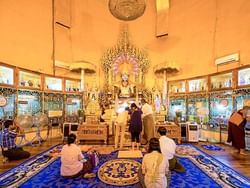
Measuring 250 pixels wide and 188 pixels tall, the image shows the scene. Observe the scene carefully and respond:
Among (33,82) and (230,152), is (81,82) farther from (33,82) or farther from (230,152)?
(230,152)

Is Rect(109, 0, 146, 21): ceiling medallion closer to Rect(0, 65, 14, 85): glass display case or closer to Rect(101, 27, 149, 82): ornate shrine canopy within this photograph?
Rect(101, 27, 149, 82): ornate shrine canopy

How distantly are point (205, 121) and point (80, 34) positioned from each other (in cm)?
647

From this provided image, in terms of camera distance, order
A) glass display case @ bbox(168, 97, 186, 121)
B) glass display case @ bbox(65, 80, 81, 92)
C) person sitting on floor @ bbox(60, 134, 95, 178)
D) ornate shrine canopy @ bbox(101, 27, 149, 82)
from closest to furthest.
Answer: person sitting on floor @ bbox(60, 134, 95, 178)
glass display case @ bbox(168, 97, 186, 121)
glass display case @ bbox(65, 80, 81, 92)
ornate shrine canopy @ bbox(101, 27, 149, 82)

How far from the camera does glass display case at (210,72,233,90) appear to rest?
260 inches

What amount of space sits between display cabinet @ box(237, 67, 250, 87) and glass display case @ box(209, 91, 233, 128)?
0.51 m

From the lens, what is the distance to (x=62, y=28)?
8.20 m

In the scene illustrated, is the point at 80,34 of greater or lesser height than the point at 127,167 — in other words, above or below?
above

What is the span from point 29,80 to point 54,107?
1537mm

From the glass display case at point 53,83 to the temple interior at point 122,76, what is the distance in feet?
0.13

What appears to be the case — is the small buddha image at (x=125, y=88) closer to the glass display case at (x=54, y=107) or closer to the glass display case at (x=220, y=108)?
the glass display case at (x=54, y=107)

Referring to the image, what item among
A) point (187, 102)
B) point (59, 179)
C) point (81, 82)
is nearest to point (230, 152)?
point (187, 102)

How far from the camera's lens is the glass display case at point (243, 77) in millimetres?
5867

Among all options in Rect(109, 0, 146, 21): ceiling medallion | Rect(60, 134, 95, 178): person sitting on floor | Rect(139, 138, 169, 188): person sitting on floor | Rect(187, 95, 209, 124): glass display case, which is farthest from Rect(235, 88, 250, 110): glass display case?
Rect(60, 134, 95, 178): person sitting on floor

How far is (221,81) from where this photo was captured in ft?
22.8
